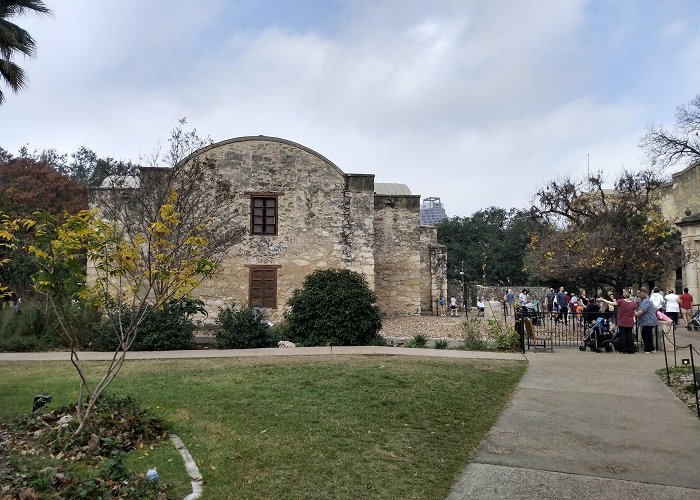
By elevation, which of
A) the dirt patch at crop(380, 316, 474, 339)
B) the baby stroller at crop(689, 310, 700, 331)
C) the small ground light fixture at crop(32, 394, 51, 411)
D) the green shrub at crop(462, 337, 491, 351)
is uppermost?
the baby stroller at crop(689, 310, 700, 331)

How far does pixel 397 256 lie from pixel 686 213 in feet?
42.0

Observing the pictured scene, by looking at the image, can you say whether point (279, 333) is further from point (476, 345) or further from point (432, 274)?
point (432, 274)

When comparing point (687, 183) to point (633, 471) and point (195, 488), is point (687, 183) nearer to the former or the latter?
point (633, 471)

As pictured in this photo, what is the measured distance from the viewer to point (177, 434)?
581 cm

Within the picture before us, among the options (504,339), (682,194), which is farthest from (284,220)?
(682,194)

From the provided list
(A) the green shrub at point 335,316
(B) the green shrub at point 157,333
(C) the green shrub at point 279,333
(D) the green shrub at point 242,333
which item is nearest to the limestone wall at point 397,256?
(A) the green shrub at point 335,316

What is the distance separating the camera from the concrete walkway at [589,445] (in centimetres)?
445

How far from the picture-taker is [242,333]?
44.3ft

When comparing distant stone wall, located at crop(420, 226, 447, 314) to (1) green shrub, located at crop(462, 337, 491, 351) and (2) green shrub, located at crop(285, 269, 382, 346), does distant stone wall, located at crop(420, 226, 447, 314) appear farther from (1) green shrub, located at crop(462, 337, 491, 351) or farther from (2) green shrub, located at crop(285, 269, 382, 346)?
(1) green shrub, located at crop(462, 337, 491, 351)

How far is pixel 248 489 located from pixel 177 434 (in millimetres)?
1937

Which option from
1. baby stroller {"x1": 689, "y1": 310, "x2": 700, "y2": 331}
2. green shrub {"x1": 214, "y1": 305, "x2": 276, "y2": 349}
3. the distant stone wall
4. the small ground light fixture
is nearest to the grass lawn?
the small ground light fixture

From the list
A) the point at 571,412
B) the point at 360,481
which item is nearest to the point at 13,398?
the point at 360,481

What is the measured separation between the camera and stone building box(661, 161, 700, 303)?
21125mm

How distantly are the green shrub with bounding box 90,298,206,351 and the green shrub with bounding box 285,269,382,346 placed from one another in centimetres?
289
